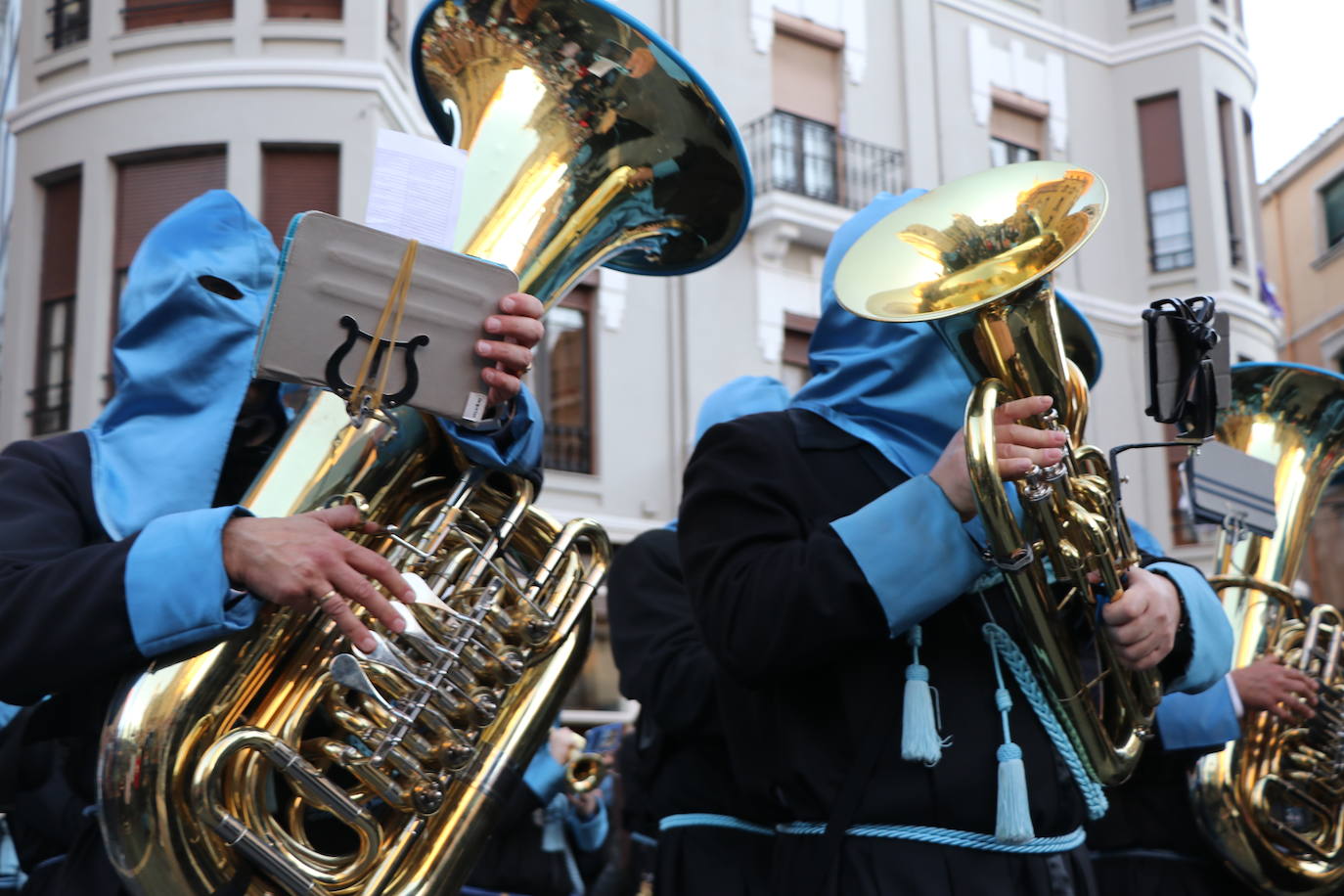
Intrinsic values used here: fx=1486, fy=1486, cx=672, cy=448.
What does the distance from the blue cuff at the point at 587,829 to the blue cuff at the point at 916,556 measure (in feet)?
13.2

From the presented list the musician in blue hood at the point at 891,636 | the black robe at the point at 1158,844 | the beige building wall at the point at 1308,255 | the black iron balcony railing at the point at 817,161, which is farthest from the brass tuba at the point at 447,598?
the beige building wall at the point at 1308,255

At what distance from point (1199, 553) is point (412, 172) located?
52.1 feet

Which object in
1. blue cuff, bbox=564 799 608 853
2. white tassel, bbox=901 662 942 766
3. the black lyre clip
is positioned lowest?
blue cuff, bbox=564 799 608 853

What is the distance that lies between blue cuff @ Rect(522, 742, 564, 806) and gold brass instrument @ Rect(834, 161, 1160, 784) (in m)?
2.93

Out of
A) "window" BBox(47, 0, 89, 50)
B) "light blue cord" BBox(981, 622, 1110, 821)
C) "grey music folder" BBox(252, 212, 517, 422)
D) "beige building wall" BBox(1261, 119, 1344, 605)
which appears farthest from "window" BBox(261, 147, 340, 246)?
"beige building wall" BBox(1261, 119, 1344, 605)

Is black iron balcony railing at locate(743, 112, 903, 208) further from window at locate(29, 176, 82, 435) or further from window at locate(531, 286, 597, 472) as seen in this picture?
window at locate(29, 176, 82, 435)

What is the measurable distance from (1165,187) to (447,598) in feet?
55.4

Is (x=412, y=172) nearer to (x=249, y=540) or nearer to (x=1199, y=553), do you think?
(x=249, y=540)

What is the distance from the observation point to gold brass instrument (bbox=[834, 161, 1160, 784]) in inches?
88.2

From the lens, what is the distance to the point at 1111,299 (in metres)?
17.4

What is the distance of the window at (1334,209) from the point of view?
70.2ft

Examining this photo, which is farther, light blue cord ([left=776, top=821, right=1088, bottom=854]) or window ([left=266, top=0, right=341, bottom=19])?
window ([left=266, top=0, right=341, bottom=19])

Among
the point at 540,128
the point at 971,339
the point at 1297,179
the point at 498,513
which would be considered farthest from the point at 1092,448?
the point at 1297,179

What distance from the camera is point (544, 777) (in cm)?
513
